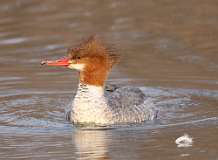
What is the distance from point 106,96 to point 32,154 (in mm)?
2188

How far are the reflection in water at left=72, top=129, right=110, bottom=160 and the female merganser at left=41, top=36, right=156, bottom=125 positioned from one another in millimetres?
382

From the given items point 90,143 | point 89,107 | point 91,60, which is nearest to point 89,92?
point 89,107

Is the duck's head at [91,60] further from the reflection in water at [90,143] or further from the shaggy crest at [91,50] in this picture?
the reflection in water at [90,143]

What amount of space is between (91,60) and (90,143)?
149 centimetres

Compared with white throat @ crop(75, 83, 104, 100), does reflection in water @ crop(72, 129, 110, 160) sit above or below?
below

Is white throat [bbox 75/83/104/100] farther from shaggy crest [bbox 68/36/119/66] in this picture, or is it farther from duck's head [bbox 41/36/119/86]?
shaggy crest [bbox 68/36/119/66]

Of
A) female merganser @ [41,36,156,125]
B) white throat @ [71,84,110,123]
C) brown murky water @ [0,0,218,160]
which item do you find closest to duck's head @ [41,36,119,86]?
female merganser @ [41,36,156,125]

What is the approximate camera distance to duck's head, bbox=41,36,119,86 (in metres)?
11.8

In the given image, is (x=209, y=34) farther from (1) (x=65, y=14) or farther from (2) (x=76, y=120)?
(2) (x=76, y=120)

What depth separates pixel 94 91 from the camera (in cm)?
1195

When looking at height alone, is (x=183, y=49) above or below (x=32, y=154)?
above

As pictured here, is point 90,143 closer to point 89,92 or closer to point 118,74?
point 89,92

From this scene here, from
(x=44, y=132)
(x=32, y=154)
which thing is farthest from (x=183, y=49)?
(x=32, y=154)

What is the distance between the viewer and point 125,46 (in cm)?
1642
